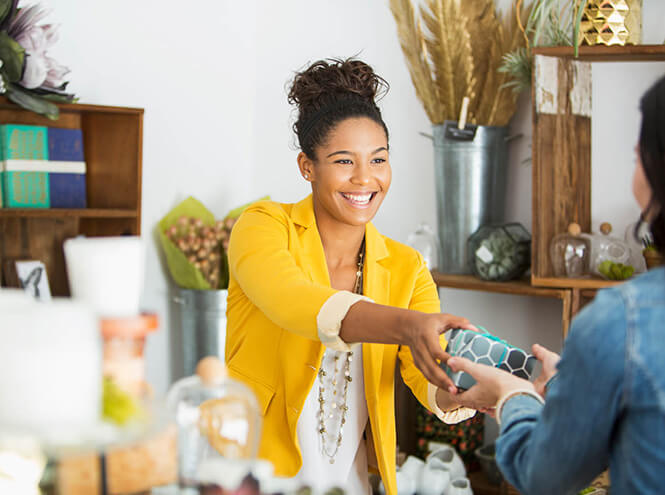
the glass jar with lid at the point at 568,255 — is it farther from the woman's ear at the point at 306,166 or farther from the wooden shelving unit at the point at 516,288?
the woman's ear at the point at 306,166

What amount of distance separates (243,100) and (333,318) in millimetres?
2562

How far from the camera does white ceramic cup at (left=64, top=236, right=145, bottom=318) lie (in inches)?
30.5

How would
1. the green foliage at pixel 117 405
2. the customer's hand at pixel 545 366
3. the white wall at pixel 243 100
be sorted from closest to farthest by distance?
the green foliage at pixel 117 405 → the customer's hand at pixel 545 366 → the white wall at pixel 243 100

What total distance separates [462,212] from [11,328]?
7.63 ft

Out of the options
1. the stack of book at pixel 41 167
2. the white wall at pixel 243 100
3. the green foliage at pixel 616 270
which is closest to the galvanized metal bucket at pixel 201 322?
the white wall at pixel 243 100

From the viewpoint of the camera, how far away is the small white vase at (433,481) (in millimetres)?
2596

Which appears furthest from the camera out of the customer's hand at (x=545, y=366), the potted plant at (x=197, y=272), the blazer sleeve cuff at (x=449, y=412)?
the potted plant at (x=197, y=272)

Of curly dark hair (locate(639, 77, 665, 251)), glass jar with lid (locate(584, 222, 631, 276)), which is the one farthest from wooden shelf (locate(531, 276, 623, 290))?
curly dark hair (locate(639, 77, 665, 251))

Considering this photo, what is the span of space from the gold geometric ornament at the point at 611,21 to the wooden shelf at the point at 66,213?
1.78 m

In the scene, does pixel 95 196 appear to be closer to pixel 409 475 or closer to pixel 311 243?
pixel 311 243

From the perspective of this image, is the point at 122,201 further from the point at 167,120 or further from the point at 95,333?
the point at 95,333

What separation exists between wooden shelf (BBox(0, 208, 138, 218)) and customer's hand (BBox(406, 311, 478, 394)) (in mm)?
1650

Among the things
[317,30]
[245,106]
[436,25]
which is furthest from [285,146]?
[436,25]

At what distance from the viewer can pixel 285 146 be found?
3.71m
